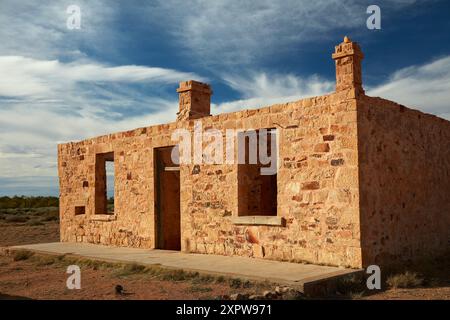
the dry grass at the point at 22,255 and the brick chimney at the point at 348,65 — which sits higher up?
the brick chimney at the point at 348,65

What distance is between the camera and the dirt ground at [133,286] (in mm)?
6805

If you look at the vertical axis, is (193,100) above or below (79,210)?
above

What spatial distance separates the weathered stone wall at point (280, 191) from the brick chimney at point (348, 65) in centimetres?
19

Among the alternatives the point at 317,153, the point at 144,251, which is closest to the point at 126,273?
the point at 144,251

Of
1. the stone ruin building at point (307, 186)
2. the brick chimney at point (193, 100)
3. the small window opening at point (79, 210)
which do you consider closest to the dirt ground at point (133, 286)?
the stone ruin building at point (307, 186)

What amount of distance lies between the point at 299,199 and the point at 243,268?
1.53 meters

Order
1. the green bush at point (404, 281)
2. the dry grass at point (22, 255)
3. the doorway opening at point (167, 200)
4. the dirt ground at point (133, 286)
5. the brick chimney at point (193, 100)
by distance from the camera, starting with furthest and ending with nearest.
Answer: the dry grass at point (22, 255), the doorway opening at point (167, 200), the brick chimney at point (193, 100), the green bush at point (404, 281), the dirt ground at point (133, 286)

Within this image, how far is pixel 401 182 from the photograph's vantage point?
8.80 meters

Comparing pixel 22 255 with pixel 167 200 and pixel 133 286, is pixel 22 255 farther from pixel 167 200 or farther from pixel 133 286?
pixel 133 286

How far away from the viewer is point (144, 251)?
34.8 feet

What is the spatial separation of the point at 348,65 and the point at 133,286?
4.88 meters

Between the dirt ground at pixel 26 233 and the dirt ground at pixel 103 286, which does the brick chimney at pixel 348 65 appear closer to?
the dirt ground at pixel 103 286

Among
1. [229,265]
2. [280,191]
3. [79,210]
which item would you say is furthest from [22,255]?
[280,191]
